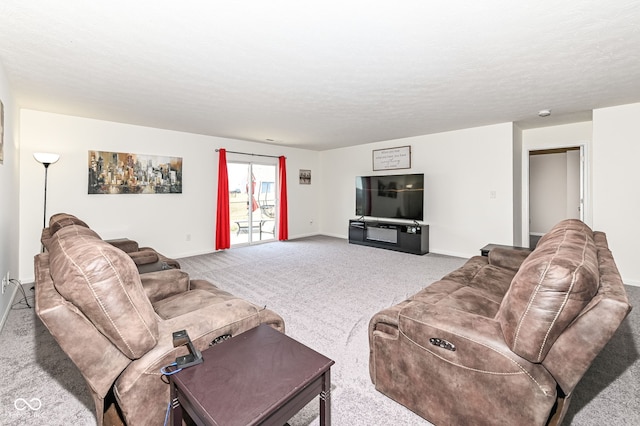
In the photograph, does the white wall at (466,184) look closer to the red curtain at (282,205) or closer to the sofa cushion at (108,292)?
the red curtain at (282,205)

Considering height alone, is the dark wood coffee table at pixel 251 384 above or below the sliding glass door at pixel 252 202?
below

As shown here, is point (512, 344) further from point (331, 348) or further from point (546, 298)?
point (331, 348)

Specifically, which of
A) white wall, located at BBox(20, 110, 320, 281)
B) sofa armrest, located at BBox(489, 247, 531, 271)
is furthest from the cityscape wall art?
sofa armrest, located at BBox(489, 247, 531, 271)

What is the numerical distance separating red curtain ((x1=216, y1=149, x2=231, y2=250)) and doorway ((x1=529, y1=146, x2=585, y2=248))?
7041mm

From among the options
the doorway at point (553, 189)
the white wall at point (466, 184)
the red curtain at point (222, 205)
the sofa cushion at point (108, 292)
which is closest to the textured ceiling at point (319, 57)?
the white wall at point (466, 184)

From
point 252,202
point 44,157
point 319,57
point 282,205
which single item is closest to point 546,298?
point 319,57

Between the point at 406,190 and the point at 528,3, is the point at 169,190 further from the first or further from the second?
the point at 528,3

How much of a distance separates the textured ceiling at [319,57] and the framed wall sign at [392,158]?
1.87m

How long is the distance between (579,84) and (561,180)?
5469mm

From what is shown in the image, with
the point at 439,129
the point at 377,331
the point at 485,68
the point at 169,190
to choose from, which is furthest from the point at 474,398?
the point at 169,190

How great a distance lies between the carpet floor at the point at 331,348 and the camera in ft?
5.26

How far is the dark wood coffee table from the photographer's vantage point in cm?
92

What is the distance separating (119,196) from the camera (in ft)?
15.5

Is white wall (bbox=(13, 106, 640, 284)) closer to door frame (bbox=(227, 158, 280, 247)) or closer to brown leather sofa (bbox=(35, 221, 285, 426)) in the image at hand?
door frame (bbox=(227, 158, 280, 247))
